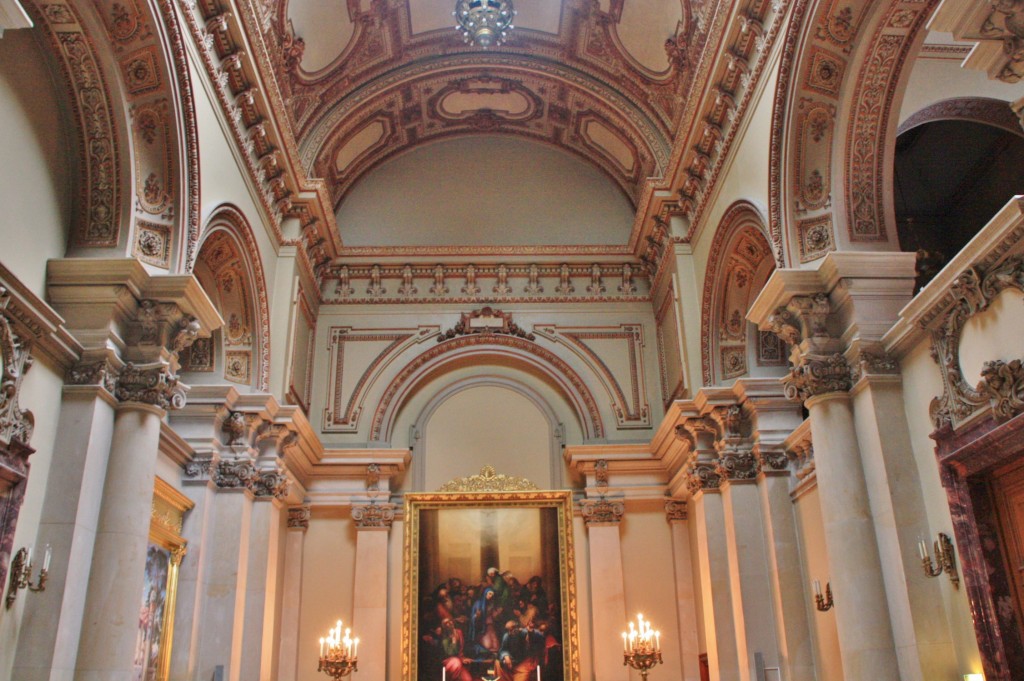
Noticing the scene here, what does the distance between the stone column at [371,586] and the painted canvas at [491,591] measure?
438 millimetres

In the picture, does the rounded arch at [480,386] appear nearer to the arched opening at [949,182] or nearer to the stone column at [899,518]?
the arched opening at [949,182]

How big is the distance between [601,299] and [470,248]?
2397 millimetres

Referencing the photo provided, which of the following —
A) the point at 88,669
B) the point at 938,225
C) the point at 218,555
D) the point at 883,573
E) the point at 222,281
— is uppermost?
the point at 938,225

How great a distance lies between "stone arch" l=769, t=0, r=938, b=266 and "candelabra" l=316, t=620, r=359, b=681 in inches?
289

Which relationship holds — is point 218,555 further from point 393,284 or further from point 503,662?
point 393,284

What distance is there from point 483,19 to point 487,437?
642 cm

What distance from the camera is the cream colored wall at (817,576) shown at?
9594 mm

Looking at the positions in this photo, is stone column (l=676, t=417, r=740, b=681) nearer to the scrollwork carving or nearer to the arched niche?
the scrollwork carving

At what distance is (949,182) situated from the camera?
1252 cm

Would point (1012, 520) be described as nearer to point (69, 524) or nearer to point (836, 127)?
point (836, 127)

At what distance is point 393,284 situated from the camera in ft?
50.0

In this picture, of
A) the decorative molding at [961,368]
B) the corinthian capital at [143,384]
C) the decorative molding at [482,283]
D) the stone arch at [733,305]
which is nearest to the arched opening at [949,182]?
the stone arch at [733,305]

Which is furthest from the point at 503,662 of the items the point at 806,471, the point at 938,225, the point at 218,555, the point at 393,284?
the point at 938,225

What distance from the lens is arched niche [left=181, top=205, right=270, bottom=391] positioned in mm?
11039
